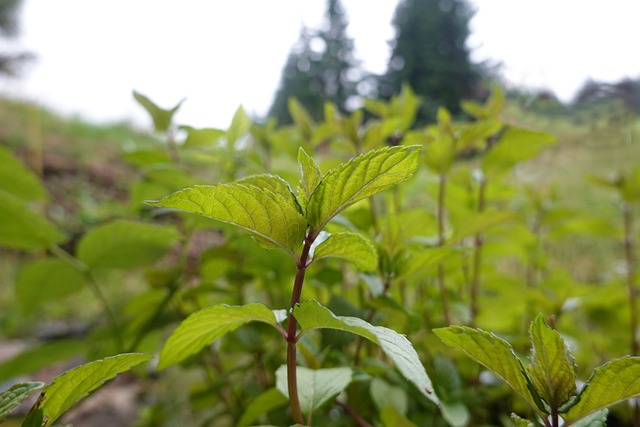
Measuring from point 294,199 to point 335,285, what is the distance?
0.32m

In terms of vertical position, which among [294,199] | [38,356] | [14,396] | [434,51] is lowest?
[38,356]

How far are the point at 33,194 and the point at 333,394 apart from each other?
47 cm

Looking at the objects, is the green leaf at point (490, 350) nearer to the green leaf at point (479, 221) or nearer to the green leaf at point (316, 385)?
the green leaf at point (316, 385)

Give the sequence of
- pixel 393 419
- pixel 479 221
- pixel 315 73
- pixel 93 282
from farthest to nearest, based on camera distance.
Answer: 1. pixel 315 73
2. pixel 93 282
3. pixel 479 221
4. pixel 393 419

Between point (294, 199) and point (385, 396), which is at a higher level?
point (294, 199)

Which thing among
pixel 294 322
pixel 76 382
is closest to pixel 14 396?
pixel 76 382

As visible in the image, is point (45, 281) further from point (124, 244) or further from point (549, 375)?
point (549, 375)

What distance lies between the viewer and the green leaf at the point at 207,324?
23 cm

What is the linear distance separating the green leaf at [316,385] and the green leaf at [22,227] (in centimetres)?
33

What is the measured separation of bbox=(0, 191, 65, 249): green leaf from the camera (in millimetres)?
448

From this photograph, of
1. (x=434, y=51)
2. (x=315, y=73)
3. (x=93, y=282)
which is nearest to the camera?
(x=93, y=282)

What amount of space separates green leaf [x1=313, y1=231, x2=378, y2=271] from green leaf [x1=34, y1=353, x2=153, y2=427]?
11 cm

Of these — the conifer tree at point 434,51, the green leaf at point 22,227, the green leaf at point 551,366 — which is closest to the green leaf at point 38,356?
the green leaf at point 22,227

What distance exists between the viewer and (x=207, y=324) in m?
0.25
